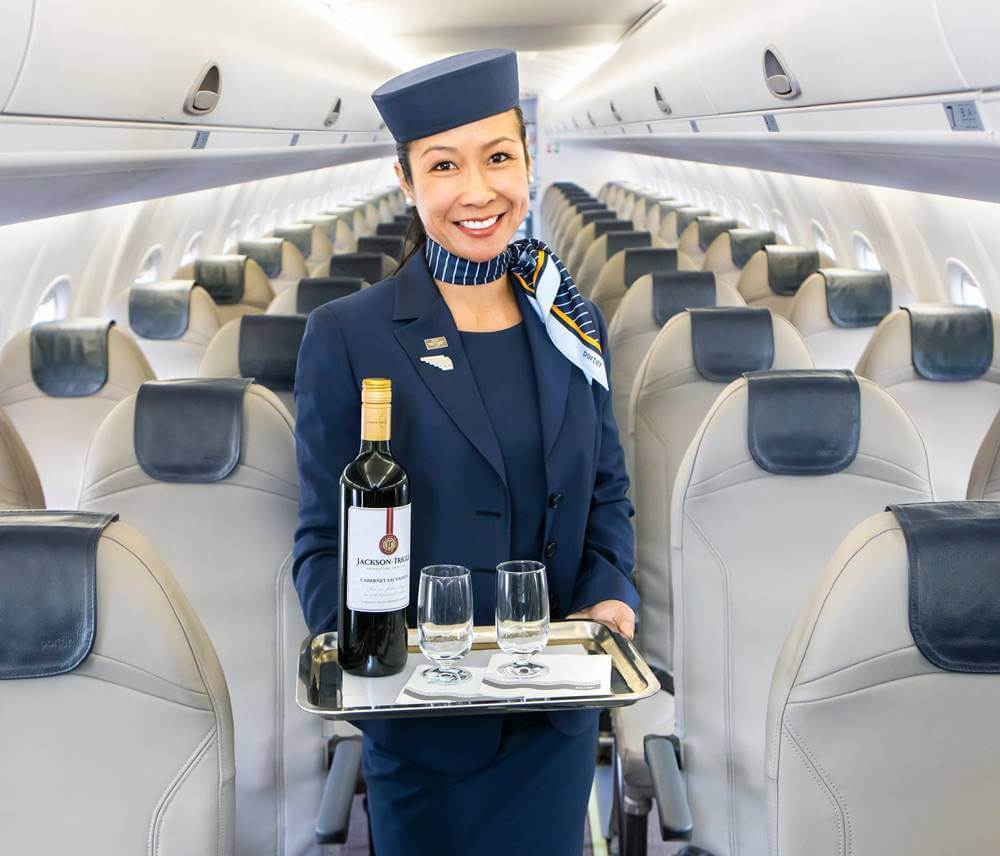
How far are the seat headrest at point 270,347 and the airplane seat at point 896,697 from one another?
2362 millimetres

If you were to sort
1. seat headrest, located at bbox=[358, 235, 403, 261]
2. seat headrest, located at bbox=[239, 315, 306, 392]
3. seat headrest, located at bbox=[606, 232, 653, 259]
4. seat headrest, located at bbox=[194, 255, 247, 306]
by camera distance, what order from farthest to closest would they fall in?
seat headrest, located at bbox=[358, 235, 403, 261]
seat headrest, located at bbox=[606, 232, 653, 259]
seat headrest, located at bbox=[194, 255, 247, 306]
seat headrest, located at bbox=[239, 315, 306, 392]

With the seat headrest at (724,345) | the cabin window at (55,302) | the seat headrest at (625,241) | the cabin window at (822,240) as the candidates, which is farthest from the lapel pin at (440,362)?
the cabin window at (822,240)

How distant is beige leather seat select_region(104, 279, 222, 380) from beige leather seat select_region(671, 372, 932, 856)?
3.35m

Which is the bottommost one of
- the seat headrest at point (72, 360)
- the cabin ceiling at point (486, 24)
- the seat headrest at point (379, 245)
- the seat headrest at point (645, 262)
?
the seat headrest at point (72, 360)

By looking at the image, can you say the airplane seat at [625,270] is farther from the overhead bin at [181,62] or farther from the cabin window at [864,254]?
the cabin window at [864,254]

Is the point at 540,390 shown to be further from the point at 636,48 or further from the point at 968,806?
the point at 636,48

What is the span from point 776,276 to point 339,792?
4975 mm

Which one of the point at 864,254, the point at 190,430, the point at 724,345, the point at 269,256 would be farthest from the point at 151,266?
the point at 190,430

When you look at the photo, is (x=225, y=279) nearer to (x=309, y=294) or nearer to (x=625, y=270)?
(x=309, y=294)

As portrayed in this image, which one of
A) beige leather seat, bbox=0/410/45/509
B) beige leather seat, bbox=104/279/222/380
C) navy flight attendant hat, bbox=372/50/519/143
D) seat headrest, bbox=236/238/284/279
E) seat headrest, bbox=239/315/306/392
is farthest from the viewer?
seat headrest, bbox=236/238/284/279

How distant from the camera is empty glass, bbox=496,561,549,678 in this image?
1.73m

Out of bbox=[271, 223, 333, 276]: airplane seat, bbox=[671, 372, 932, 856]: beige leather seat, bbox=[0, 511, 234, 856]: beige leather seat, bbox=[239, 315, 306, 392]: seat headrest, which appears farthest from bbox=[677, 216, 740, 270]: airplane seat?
bbox=[0, 511, 234, 856]: beige leather seat

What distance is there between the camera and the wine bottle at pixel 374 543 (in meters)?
1.68

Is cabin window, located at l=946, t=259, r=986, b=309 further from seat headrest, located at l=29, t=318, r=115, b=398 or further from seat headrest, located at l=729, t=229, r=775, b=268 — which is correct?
seat headrest, located at l=29, t=318, r=115, b=398
